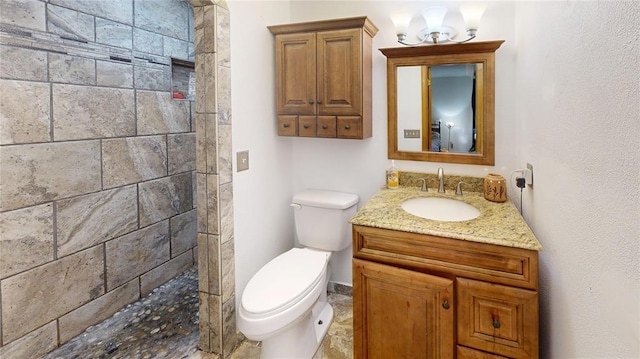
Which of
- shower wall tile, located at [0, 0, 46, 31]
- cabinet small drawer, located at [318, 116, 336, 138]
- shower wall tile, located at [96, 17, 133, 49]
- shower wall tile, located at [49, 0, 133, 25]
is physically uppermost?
shower wall tile, located at [49, 0, 133, 25]

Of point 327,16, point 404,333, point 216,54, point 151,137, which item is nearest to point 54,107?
point 151,137

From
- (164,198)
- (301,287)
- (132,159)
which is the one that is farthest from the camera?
(164,198)

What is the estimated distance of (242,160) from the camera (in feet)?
6.60

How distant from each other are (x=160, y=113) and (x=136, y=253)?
1050 mm

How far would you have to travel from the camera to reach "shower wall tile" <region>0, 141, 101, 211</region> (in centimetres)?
176

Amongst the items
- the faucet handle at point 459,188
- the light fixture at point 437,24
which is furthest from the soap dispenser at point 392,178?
the light fixture at point 437,24

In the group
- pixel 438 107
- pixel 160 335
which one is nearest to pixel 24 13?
pixel 160 335

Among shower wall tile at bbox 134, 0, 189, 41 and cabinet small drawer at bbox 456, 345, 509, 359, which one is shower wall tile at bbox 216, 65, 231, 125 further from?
cabinet small drawer at bbox 456, 345, 509, 359

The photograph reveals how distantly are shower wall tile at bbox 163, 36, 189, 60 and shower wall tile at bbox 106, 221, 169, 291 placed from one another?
1.33 meters

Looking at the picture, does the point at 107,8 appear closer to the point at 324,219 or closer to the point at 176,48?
the point at 176,48

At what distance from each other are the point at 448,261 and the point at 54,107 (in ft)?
7.33

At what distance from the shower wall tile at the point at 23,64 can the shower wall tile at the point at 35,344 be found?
1373 millimetres

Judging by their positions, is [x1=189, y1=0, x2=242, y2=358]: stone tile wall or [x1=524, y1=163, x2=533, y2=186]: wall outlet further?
[x1=189, y1=0, x2=242, y2=358]: stone tile wall

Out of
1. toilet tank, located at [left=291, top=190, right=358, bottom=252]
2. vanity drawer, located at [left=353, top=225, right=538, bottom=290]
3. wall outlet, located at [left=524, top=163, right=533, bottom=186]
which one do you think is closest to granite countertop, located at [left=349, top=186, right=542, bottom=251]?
vanity drawer, located at [left=353, top=225, right=538, bottom=290]
